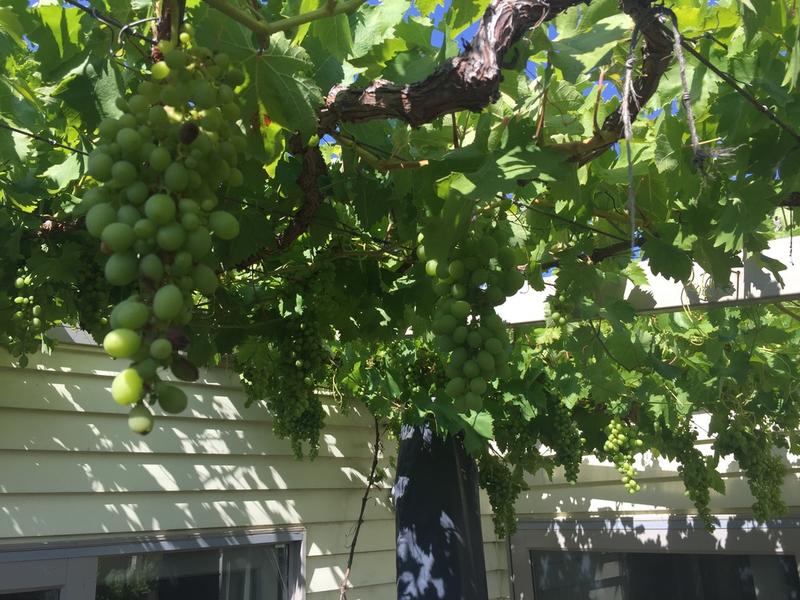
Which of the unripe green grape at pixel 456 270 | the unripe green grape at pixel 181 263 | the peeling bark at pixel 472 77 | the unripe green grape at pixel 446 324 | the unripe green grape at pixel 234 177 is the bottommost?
the unripe green grape at pixel 181 263

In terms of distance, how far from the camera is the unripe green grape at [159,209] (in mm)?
902

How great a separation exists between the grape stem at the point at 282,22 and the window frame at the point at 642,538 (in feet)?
15.3

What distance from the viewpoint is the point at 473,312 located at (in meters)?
1.60

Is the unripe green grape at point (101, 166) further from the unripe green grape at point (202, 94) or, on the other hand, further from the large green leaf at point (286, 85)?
the large green leaf at point (286, 85)

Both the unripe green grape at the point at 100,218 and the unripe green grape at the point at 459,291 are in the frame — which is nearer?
the unripe green grape at the point at 100,218

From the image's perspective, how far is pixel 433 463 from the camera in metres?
3.67

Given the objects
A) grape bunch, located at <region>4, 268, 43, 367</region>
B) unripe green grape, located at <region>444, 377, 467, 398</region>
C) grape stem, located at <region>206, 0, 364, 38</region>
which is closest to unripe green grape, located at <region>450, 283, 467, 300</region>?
unripe green grape, located at <region>444, 377, 467, 398</region>

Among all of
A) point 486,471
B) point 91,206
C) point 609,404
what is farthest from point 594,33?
point 486,471

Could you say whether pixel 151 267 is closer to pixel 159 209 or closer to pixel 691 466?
pixel 159 209

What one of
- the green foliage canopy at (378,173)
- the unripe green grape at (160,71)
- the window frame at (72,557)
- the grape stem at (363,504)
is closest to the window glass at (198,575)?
the window frame at (72,557)

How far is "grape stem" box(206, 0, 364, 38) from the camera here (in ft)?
4.10

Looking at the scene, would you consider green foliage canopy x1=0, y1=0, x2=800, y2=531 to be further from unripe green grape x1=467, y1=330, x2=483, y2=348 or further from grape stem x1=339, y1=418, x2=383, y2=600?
grape stem x1=339, y1=418, x2=383, y2=600

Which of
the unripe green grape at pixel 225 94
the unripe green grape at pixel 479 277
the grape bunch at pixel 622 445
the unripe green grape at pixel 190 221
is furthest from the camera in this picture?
the grape bunch at pixel 622 445

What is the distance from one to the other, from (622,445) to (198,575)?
2.54 meters
